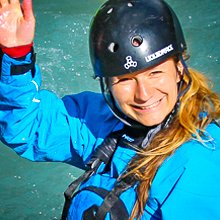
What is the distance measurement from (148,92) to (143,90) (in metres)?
0.03

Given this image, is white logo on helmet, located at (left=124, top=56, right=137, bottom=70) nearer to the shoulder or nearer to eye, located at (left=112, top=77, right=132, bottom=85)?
eye, located at (left=112, top=77, right=132, bottom=85)

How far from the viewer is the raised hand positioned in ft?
7.95

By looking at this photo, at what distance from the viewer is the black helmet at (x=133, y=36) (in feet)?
7.59

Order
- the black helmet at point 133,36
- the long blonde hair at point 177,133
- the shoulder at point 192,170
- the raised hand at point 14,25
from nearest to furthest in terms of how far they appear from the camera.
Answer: the shoulder at point 192,170
the long blonde hair at point 177,133
the black helmet at point 133,36
the raised hand at point 14,25

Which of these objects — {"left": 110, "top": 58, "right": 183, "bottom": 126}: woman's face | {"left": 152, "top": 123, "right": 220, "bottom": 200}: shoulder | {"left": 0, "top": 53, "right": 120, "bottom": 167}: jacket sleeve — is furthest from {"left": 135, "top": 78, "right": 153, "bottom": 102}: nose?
{"left": 0, "top": 53, "right": 120, "bottom": 167}: jacket sleeve

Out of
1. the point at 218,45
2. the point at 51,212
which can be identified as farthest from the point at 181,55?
the point at 218,45

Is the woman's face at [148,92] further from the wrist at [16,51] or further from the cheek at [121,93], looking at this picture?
the wrist at [16,51]

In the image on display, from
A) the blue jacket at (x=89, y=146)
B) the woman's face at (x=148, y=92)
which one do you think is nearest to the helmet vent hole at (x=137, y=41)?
the woman's face at (x=148, y=92)

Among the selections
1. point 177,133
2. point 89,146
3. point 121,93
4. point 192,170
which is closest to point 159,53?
point 121,93

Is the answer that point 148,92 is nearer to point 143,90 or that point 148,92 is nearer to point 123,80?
point 143,90

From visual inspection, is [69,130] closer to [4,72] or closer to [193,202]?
[4,72]

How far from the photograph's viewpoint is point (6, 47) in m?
2.44

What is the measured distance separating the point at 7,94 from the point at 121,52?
1.91ft

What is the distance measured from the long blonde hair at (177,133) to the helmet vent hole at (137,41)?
0.26m
